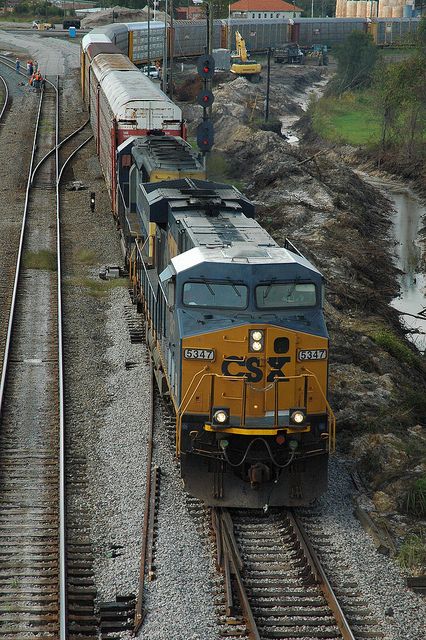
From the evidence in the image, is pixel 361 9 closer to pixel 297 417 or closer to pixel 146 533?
pixel 297 417

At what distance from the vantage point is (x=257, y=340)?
14.4 m

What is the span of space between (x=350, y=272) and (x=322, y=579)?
19.3 meters

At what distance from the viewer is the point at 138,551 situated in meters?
13.8

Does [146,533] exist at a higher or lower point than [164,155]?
lower

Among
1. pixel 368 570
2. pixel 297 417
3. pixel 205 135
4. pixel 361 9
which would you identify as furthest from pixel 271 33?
pixel 368 570

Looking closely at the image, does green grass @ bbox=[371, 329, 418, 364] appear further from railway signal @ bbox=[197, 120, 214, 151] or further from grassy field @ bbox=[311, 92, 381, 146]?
grassy field @ bbox=[311, 92, 381, 146]

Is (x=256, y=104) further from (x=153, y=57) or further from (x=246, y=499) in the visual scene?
(x=246, y=499)

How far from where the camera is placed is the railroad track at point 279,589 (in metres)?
12.0

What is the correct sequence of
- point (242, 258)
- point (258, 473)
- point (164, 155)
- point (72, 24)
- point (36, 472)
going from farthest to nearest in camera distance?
point (72, 24) → point (164, 155) → point (36, 472) → point (242, 258) → point (258, 473)

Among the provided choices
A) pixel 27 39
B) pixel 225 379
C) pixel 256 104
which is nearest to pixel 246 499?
pixel 225 379

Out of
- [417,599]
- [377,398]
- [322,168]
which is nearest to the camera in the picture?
[417,599]

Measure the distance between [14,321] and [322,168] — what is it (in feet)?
91.1

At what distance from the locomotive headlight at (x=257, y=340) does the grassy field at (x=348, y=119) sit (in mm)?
47569

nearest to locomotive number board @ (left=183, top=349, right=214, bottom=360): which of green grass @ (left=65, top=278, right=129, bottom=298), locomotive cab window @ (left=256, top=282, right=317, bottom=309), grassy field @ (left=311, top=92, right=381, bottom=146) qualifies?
locomotive cab window @ (left=256, top=282, right=317, bottom=309)
